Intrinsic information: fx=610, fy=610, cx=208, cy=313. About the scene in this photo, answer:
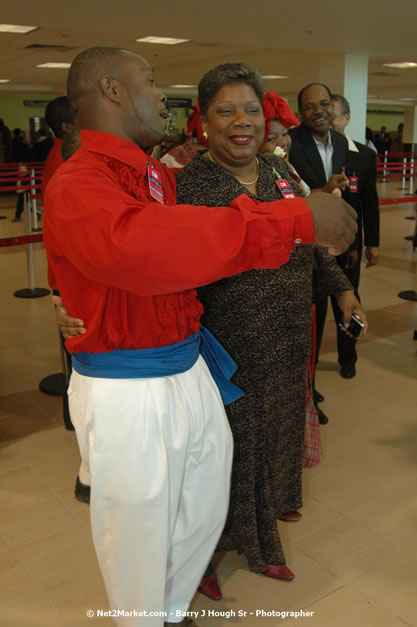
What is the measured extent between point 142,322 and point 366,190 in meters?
2.95

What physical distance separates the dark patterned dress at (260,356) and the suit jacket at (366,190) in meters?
1.76

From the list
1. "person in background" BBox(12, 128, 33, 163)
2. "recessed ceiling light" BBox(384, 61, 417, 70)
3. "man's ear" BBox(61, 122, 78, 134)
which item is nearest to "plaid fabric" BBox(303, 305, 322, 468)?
"man's ear" BBox(61, 122, 78, 134)

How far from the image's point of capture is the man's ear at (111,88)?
1426mm

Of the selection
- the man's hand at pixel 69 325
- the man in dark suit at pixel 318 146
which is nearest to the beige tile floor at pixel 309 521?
the man in dark suit at pixel 318 146

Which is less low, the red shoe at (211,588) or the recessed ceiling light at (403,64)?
the recessed ceiling light at (403,64)

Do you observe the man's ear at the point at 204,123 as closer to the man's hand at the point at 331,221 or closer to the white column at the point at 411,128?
the man's hand at the point at 331,221

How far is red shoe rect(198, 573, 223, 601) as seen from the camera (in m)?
2.18

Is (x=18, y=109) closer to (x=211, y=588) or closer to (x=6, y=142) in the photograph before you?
(x=6, y=142)

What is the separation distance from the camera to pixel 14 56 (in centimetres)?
1267

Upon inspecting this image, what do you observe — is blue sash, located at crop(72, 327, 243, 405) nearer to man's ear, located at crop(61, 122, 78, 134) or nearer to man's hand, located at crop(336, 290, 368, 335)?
man's hand, located at crop(336, 290, 368, 335)

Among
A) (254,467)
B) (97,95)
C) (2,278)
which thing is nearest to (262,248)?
(97,95)

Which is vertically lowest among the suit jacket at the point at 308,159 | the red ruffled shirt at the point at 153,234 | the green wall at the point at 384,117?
the red ruffled shirt at the point at 153,234

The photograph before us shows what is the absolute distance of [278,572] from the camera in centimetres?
228

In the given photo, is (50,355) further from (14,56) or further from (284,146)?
(14,56)
